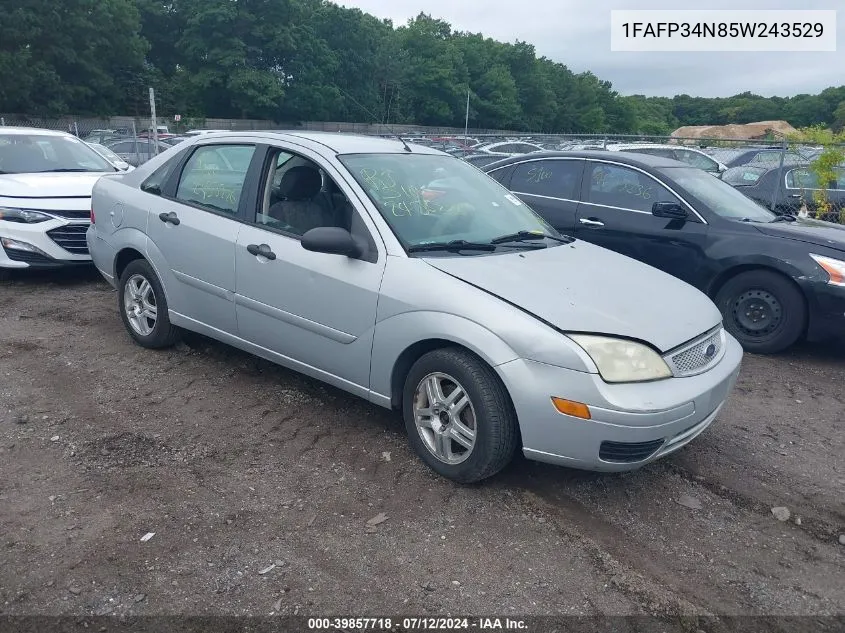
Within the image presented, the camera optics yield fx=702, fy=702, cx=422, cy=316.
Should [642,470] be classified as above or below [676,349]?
below

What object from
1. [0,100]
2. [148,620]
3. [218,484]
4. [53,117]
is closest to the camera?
[148,620]

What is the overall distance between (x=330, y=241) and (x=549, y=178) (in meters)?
4.23

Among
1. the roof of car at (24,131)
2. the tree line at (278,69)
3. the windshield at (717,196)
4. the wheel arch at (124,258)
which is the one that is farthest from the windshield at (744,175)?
the tree line at (278,69)

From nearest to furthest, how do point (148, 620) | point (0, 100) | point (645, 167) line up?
point (148, 620), point (645, 167), point (0, 100)

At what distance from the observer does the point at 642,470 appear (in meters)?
3.88

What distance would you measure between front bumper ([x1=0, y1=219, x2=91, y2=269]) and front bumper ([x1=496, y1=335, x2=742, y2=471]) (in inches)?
226

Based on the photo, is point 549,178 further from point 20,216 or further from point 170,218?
point 20,216

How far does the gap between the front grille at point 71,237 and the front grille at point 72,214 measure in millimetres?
86

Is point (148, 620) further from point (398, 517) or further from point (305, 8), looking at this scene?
point (305, 8)

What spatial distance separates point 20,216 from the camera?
281 inches

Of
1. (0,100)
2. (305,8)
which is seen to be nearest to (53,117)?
(0,100)

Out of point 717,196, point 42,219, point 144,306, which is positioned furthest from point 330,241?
point 42,219

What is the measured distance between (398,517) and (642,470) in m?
1.45

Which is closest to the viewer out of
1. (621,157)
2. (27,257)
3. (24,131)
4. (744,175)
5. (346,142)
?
(346,142)
